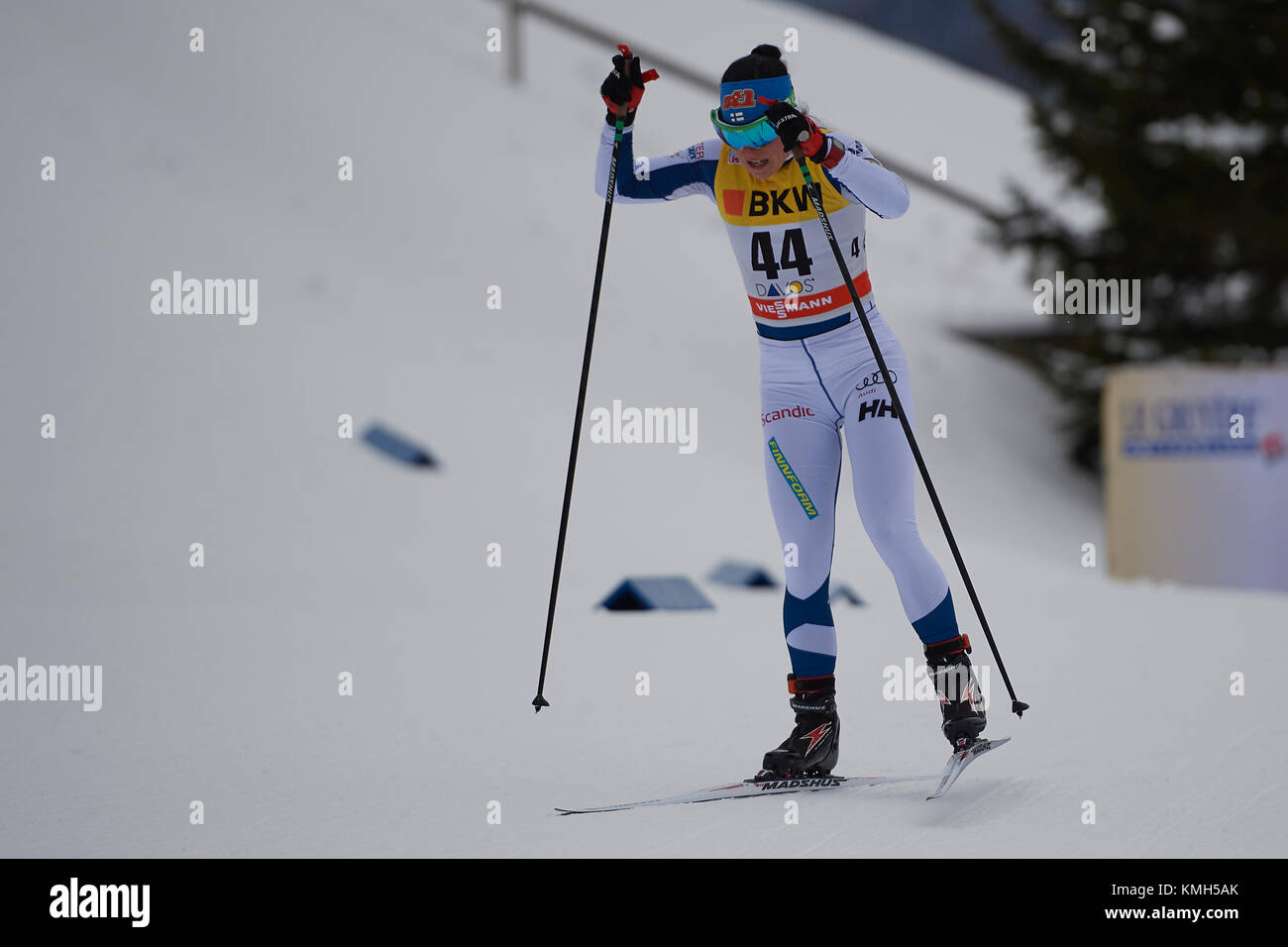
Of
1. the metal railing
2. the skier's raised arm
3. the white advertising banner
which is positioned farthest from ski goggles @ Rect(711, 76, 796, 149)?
the metal railing

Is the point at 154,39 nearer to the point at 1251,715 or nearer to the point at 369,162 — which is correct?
the point at 369,162

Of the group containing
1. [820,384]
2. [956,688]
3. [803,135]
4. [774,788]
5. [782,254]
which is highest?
[803,135]

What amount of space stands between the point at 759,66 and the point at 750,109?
0.53ft

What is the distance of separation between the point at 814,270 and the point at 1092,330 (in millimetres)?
11167

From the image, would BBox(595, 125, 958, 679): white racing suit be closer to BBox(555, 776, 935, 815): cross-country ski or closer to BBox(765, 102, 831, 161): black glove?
BBox(765, 102, 831, 161): black glove

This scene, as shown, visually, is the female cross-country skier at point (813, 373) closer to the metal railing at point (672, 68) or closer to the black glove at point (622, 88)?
the black glove at point (622, 88)

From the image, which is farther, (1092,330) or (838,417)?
(1092,330)

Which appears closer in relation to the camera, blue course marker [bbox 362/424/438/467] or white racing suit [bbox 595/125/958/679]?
white racing suit [bbox 595/125/958/679]

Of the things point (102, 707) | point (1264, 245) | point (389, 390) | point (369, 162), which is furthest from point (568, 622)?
point (1264, 245)

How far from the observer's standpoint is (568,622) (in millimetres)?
7059

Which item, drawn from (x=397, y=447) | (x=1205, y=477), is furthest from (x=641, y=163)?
(x=1205, y=477)

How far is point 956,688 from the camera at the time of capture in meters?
3.97

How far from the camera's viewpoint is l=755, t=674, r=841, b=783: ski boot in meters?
4.06

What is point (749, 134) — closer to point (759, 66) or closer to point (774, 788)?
point (759, 66)
